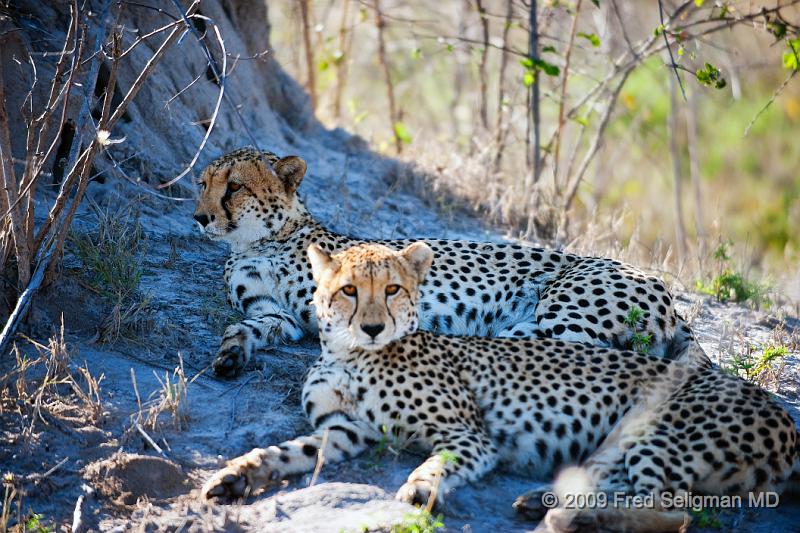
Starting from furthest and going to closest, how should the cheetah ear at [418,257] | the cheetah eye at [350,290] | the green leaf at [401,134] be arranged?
1. the green leaf at [401,134]
2. the cheetah ear at [418,257]
3. the cheetah eye at [350,290]

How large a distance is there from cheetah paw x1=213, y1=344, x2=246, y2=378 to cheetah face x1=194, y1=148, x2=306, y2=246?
1171 millimetres

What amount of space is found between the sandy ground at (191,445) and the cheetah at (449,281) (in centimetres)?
29

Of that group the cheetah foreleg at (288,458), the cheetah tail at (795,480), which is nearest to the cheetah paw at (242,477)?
the cheetah foreleg at (288,458)

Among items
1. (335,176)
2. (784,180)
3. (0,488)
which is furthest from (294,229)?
(784,180)

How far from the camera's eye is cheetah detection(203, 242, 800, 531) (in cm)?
416

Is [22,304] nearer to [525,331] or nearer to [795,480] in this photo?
[525,331]

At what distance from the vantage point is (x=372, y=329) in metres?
4.47

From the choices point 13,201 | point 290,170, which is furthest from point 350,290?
point 290,170

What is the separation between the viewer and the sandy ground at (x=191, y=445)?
4.02 metres

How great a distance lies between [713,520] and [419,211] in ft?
15.7

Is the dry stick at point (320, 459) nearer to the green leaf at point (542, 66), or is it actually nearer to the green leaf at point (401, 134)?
the green leaf at point (542, 66)

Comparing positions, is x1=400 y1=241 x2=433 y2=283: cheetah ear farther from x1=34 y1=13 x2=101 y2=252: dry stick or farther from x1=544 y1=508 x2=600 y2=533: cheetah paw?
x1=34 y1=13 x2=101 y2=252: dry stick

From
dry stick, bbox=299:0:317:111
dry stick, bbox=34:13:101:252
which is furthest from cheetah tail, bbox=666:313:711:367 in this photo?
dry stick, bbox=299:0:317:111

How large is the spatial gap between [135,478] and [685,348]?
3045 mm
